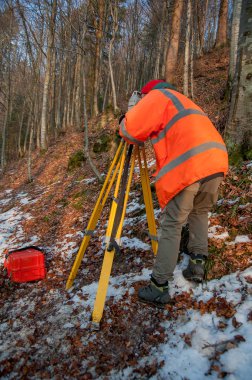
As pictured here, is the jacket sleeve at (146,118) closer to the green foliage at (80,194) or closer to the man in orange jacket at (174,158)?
the man in orange jacket at (174,158)

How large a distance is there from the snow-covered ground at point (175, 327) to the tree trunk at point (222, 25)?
19.2 metres

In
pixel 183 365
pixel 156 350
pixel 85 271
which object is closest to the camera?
pixel 183 365

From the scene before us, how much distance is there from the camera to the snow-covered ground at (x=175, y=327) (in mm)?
2447

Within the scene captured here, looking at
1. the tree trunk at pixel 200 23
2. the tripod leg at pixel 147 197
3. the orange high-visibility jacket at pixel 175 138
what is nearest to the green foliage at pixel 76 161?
the tripod leg at pixel 147 197

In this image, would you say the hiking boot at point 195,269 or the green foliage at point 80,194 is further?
the green foliage at point 80,194

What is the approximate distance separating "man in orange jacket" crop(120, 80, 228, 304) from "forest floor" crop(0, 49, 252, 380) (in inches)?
15.9

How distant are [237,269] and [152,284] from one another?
1.03 metres

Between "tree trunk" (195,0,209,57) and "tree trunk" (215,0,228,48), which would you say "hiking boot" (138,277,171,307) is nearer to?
"tree trunk" (215,0,228,48)

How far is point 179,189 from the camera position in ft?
9.63

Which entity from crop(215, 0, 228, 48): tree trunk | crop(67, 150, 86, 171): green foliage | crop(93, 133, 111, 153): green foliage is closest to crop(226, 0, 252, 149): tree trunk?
crop(93, 133, 111, 153): green foliage

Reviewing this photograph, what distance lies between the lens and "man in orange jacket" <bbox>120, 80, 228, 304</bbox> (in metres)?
2.88

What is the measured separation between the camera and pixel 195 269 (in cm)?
335

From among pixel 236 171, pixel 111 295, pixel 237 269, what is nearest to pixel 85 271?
pixel 111 295

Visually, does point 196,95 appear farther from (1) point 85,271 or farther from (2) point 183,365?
(2) point 183,365
